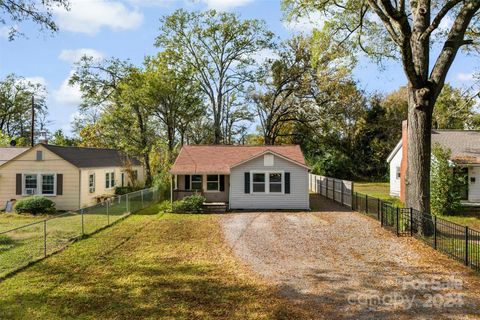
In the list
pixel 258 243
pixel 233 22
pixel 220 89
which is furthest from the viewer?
pixel 220 89

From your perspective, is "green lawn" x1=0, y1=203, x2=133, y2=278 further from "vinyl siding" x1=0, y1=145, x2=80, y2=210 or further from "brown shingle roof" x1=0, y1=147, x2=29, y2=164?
"brown shingle roof" x1=0, y1=147, x2=29, y2=164

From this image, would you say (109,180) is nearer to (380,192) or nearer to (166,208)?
(166,208)

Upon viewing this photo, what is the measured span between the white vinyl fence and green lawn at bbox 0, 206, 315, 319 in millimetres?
11229

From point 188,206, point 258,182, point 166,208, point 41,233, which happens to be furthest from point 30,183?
point 258,182

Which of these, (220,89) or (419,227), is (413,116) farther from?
(220,89)

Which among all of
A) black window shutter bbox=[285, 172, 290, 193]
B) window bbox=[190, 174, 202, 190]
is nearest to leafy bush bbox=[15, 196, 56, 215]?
window bbox=[190, 174, 202, 190]

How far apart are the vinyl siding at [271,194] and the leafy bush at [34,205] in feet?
34.5

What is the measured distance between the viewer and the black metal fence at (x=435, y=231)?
10176mm

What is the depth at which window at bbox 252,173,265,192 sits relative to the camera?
20.9 m

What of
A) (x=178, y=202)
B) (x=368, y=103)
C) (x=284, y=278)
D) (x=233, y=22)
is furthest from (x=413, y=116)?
(x=368, y=103)

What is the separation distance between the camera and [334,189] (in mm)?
24266

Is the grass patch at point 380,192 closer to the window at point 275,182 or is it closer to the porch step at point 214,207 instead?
the window at point 275,182

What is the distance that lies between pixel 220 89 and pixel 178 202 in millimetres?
18617

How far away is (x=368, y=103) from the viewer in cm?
4200
